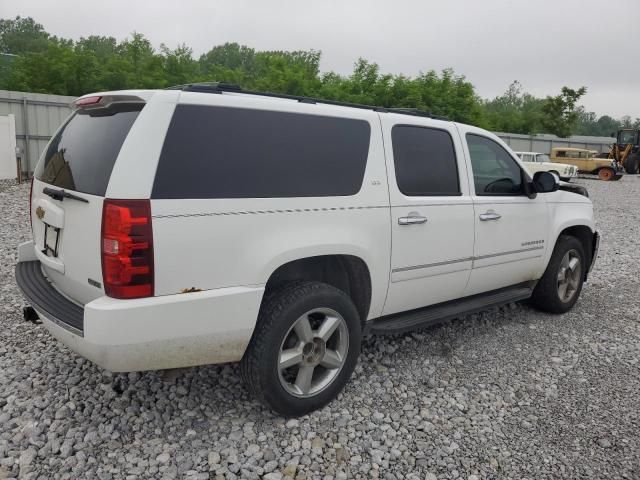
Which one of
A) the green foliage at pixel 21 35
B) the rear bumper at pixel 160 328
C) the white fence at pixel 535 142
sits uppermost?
the green foliage at pixel 21 35

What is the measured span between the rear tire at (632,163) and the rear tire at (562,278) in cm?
3106

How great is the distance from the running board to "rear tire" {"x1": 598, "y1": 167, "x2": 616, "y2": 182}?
86.8 feet

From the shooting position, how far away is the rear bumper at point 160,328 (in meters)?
2.51

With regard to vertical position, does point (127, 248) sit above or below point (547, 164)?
below

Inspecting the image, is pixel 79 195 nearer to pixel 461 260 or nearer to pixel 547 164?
pixel 461 260

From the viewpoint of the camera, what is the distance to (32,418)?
10.2 ft

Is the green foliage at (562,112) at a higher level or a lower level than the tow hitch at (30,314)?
higher

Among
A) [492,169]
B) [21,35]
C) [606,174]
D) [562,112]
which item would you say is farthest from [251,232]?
[21,35]

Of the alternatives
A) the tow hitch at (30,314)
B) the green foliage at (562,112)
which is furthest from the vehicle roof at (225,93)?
the green foliage at (562,112)

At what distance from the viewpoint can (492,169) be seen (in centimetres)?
448

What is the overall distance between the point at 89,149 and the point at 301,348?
164 cm

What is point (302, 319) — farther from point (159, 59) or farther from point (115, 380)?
point (159, 59)

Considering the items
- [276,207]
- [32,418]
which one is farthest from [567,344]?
[32,418]

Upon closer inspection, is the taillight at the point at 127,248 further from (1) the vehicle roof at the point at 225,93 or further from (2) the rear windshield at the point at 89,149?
(1) the vehicle roof at the point at 225,93
